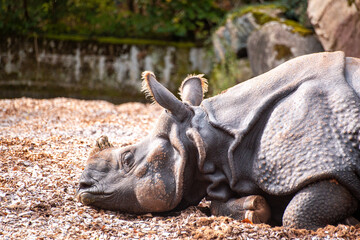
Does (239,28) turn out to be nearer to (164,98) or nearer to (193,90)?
(193,90)

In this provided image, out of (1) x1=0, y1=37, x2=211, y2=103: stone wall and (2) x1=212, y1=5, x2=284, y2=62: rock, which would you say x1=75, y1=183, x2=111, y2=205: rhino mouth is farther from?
(2) x1=212, y1=5, x2=284, y2=62: rock

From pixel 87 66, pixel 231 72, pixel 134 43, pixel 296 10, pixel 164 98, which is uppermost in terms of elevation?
pixel 296 10

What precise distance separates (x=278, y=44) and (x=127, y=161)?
16.8ft

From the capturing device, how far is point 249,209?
339cm

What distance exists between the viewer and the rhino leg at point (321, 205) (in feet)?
10.1

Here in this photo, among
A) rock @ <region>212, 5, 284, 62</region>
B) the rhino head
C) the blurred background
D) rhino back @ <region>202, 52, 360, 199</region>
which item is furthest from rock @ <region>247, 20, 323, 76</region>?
the rhino head

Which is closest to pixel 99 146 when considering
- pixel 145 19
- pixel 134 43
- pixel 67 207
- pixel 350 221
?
pixel 67 207

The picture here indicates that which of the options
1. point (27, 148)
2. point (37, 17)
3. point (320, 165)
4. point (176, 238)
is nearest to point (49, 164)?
point (27, 148)

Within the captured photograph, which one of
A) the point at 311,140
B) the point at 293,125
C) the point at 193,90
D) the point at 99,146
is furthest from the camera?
the point at 193,90

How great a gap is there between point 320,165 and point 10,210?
7.51 ft

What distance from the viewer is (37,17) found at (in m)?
8.42

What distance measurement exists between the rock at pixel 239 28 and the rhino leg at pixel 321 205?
20.5ft

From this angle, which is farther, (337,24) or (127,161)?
(337,24)

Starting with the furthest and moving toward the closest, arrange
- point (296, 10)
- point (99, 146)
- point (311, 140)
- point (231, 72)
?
point (231, 72), point (296, 10), point (99, 146), point (311, 140)
